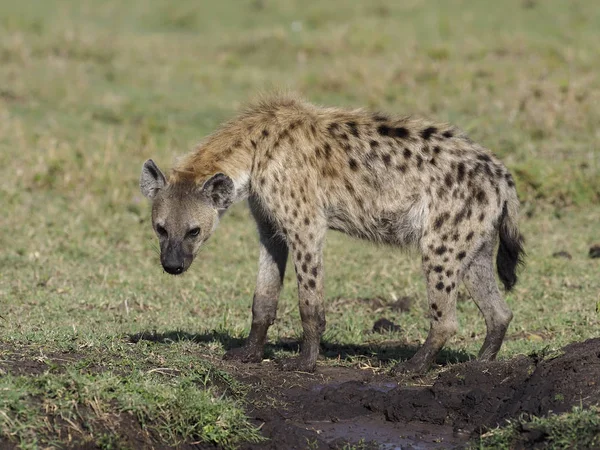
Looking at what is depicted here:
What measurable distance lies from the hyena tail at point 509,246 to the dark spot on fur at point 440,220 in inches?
13.1

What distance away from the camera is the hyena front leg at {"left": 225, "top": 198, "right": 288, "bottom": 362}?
5703 mm

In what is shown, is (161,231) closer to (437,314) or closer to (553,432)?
(437,314)

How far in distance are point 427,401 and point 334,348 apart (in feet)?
4.14

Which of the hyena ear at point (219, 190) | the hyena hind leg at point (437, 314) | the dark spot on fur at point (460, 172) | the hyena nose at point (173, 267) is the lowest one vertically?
the hyena hind leg at point (437, 314)

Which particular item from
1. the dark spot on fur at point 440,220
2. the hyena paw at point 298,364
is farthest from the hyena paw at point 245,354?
the dark spot on fur at point 440,220

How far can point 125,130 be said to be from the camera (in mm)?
10789

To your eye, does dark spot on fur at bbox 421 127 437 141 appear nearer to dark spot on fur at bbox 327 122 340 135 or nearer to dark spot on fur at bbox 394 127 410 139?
dark spot on fur at bbox 394 127 410 139

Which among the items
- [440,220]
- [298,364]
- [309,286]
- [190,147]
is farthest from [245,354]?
[190,147]

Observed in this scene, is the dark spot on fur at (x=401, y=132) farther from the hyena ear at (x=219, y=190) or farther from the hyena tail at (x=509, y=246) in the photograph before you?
the hyena ear at (x=219, y=190)

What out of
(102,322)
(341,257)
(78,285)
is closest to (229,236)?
(341,257)

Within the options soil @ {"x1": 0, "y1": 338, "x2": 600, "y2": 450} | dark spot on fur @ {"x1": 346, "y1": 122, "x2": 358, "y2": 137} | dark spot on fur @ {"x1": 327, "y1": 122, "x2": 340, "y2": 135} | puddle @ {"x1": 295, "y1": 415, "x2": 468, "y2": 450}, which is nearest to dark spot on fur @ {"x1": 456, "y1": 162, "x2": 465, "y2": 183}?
dark spot on fur @ {"x1": 346, "y1": 122, "x2": 358, "y2": 137}

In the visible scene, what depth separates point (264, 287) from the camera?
5.80m

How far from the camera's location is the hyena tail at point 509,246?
5.69 metres

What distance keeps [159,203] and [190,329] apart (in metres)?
1.15
